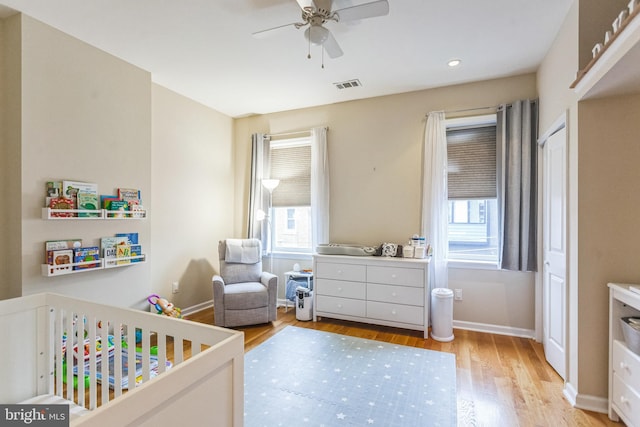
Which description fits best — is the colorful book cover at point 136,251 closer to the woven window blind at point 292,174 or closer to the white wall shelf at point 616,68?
the woven window blind at point 292,174

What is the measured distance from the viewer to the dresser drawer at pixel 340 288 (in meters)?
3.44

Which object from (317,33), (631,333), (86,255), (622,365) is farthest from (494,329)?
(86,255)

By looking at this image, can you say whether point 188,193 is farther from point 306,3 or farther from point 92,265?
point 306,3

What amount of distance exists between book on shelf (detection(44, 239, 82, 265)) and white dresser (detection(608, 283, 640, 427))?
3.90 meters

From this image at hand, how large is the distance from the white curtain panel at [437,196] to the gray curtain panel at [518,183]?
0.56 metres

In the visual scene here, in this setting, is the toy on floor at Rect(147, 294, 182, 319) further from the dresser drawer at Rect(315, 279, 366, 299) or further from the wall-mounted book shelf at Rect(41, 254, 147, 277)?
the dresser drawer at Rect(315, 279, 366, 299)

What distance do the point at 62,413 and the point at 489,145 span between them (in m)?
3.93

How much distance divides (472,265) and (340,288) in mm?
1511

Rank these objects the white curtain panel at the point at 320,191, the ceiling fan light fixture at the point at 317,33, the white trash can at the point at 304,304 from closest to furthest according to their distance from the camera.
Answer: the ceiling fan light fixture at the point at 317,33 < the white trash can at the point at 304,304 < the white curtain panel at the point at 320,191

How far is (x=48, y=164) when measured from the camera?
2398mm

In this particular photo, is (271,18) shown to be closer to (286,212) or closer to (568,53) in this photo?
(568,53)

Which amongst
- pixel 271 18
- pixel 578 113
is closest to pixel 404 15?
pixel 271 18

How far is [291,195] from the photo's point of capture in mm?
4391

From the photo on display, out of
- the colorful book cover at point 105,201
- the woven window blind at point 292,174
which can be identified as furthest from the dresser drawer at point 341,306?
the colorful book cover at point 105,201
